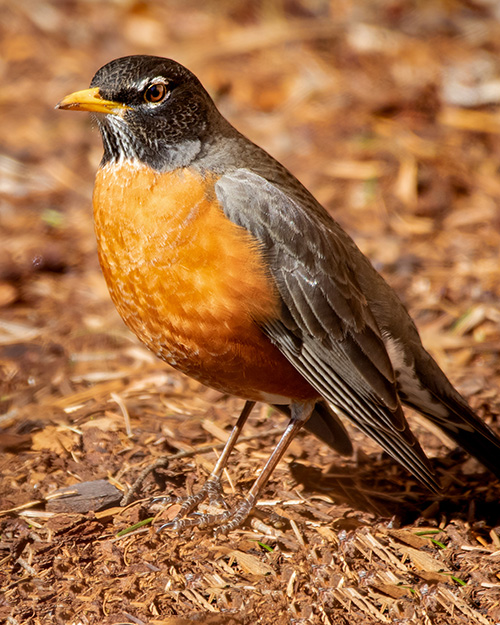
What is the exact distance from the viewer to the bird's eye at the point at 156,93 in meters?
4.12

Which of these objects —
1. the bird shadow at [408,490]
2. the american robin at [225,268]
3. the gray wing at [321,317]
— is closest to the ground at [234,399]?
the bird shadow at [408,490]

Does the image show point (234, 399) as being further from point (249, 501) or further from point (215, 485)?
point (249, 501)

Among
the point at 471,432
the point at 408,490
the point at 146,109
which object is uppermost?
the point at 146,109

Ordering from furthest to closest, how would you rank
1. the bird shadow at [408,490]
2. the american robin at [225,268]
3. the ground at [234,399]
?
the bird shadow at [408,490] → the american robin at [225,268] → the ground at [234,399]

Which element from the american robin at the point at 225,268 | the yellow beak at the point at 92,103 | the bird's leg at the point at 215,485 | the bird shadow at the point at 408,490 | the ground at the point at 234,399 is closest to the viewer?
the ground at the point at 234,399

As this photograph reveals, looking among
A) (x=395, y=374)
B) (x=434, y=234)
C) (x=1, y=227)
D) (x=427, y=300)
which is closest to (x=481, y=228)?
(x=434, y=234)

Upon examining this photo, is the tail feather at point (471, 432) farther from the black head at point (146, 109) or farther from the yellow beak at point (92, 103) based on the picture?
the yellow beak at point (92, 103)

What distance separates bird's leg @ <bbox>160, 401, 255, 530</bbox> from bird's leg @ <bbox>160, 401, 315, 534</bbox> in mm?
12

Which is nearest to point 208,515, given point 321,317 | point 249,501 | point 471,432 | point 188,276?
point 249,501

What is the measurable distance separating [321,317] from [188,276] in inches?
30.6

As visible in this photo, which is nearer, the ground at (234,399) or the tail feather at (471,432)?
the ground at (234,399)

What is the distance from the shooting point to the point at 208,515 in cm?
419

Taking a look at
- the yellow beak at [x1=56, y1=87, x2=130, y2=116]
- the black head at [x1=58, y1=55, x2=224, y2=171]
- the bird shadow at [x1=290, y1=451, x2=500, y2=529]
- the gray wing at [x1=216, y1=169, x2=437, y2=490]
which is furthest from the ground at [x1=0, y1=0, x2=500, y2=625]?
the yellow beak at [x1=56, y1=87, x2=130, y2=116]

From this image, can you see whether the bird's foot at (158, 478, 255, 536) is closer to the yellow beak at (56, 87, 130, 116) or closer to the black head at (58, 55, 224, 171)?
the black head at (58, 55, 224, 171)
